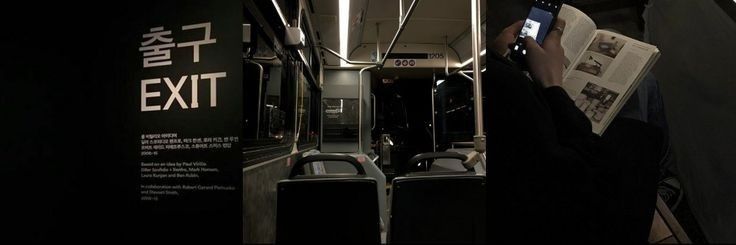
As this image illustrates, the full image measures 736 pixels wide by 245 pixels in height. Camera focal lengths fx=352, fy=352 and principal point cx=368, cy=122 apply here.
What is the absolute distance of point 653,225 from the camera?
2.11 ft

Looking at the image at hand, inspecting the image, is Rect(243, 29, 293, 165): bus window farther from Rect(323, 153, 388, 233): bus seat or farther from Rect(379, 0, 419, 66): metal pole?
Rect(379, 0, 419, 66): metal pole

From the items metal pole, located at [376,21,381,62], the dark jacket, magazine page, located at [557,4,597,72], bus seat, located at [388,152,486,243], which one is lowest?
bus seat, located at [388,152,486,243]

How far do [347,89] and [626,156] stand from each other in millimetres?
982

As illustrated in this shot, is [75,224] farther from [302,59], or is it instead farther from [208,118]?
[302,59]

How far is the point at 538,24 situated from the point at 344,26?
1.03 metres

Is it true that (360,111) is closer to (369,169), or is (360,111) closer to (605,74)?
(369,169)

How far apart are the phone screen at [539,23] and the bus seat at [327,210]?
57 cm

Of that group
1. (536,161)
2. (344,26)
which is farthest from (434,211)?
(344,26)

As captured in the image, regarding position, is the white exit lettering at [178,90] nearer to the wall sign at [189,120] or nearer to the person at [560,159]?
the wall sign at [189,120]

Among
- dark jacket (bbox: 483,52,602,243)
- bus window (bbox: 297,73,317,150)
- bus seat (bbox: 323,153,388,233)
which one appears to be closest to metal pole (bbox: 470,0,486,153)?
dark jacket (bbox: 483,52,602,243)

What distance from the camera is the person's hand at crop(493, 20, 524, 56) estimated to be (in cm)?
68

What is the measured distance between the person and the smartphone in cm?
1

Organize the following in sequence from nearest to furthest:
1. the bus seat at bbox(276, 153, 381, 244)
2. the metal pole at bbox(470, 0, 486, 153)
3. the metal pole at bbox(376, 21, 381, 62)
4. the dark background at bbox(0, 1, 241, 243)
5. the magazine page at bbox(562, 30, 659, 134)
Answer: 1. the magazine page at bbox(562, 30, 659, 134)
2. the metal pole at bbox(470, 0, 486, 153)
3. the bus seat at bbox(276, 153, 381, 244)
4. the dark background at bbox(0, 1, 241, 243)
5. the metal pole at bbox(376, 21, 381, 62)

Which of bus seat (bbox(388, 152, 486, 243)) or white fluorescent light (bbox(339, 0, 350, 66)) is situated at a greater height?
white fluorescent light (bbox(339, 0, 350, 66))
